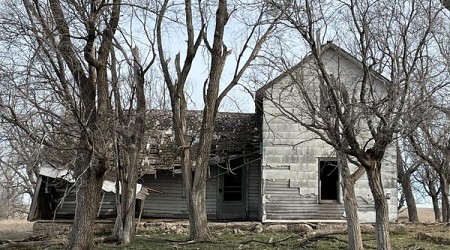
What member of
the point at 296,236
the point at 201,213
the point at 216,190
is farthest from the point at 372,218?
the point at 201,213

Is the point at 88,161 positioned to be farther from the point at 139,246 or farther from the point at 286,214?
the point at 286,214

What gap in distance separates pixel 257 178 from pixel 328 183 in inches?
115

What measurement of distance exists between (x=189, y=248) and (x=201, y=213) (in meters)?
1.74

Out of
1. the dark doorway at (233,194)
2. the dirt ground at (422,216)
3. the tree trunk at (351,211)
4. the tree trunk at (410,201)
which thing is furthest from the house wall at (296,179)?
the tree trunk at (410,201)

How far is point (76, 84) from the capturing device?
12328 mm

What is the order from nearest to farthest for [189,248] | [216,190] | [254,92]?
[189,248], [254,92], [216,190]

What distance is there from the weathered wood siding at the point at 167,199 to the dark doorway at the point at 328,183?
14.5ft

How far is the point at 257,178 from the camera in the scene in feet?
75.8

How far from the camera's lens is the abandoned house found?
69.4 feet

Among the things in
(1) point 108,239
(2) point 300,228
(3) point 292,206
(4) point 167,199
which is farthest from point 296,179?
(1) point 108,239

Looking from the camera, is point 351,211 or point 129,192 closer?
point 351,211

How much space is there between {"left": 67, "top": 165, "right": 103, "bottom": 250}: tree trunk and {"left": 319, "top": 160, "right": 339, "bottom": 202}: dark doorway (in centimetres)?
1145

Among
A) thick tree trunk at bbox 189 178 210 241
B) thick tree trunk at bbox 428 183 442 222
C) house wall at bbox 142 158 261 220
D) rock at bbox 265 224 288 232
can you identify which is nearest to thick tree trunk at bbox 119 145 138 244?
thick tree trunk at bbox 189 178 210 241

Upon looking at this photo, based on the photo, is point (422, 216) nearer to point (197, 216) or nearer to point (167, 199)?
point (167, 199)
